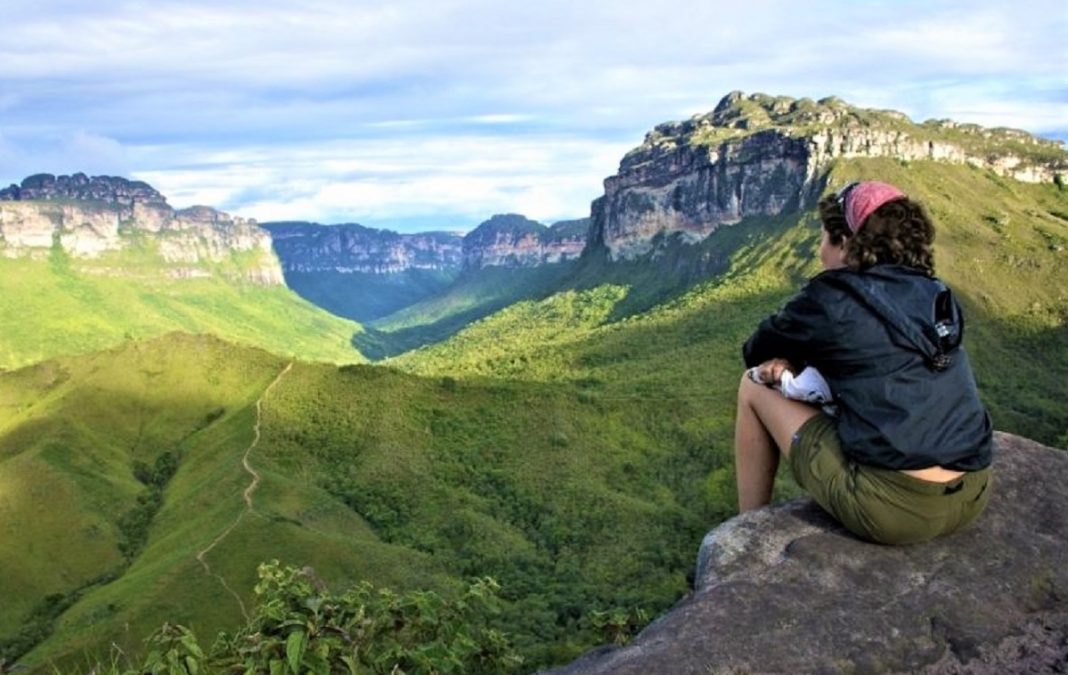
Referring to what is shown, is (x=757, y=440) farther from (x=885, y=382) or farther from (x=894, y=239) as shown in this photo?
(x=894, y=239)

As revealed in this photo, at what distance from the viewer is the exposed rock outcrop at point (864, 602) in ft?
20.1

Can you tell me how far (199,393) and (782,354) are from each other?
93.3 m

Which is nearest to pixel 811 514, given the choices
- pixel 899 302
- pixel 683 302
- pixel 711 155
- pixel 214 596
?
pixel 899 302

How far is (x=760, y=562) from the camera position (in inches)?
288

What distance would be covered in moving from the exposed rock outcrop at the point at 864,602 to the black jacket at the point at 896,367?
0.89m

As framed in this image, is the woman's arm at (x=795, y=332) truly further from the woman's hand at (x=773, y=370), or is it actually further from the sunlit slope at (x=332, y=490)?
the sunlit slope at (x=332, y=490)

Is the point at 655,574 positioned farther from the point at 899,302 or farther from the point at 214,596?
the point at 899,302

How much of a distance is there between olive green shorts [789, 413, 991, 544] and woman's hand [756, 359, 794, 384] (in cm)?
47

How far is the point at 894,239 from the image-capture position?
7.25m

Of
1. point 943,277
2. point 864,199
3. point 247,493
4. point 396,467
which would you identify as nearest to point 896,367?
point 864,199

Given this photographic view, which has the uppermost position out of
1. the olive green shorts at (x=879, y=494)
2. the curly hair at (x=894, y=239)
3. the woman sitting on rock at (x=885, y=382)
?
the curly hair at (x=894, y=239)

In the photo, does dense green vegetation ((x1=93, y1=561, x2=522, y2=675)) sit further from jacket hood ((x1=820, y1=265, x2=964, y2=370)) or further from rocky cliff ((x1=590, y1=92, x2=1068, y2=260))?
rocky cliff ((x1=590, y1=92, x2=1068, y2=260))

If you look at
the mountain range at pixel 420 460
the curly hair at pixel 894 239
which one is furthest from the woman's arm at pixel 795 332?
the mountain range at pixel 420 460

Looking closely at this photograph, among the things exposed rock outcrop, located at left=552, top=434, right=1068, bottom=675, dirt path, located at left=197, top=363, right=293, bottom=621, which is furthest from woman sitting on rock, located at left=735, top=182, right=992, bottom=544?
dirt path, located at left=197, top=363, right=293, bottom=621
